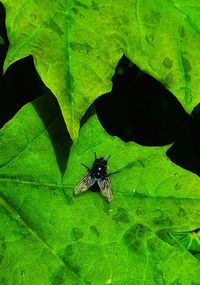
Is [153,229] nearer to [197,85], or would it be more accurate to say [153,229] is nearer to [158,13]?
[197,85]

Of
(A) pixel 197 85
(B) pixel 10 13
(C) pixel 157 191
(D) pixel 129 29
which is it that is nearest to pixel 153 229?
(C) pixel 157 191

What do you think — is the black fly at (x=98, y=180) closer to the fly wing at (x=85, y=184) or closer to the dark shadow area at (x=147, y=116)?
the fly wing at (x=85, y=184)

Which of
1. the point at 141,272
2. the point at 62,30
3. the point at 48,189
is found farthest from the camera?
the point at 48,189

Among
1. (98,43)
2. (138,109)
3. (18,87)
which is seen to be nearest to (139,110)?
(138,109)

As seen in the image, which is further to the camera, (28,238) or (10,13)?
(28,238)

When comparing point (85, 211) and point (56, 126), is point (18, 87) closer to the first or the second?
point (56, 126)

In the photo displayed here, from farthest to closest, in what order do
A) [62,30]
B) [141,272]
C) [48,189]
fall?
[48,189] → [141,272] → [62,30]

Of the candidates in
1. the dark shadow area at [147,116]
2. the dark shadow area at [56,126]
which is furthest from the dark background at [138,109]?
the dark shadow area at [56,126]
